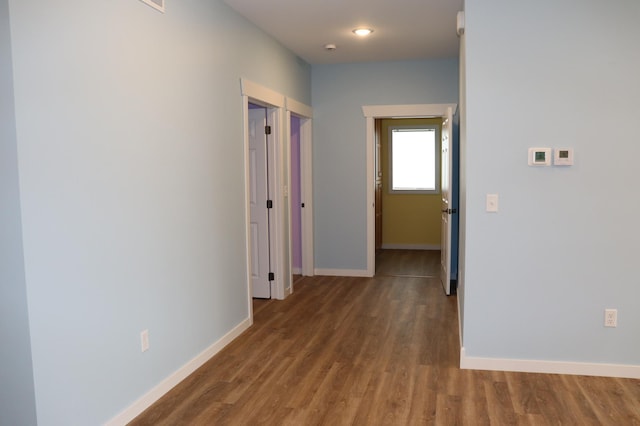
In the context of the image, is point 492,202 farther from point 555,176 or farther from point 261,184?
point 261,184

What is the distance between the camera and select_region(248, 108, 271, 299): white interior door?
17.2 ft

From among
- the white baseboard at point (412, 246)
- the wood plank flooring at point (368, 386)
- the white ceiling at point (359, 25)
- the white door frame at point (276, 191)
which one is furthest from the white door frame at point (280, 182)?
the white baseboard at point (412, 246)

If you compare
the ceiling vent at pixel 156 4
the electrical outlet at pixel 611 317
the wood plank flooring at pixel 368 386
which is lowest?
the wood plank flooring at pixel 368 386

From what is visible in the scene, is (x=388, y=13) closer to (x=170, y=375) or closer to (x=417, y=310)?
(x=417, y=310)

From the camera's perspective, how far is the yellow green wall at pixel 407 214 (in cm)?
883

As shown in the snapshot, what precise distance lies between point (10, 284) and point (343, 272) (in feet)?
15.7

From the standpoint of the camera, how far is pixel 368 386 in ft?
10.9

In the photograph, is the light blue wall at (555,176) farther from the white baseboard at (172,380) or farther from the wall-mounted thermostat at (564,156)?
the white baseboard at (172,380)

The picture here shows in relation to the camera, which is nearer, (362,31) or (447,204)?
(362,31)

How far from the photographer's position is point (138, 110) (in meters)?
2.92

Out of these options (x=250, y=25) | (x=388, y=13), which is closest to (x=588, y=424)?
(x=388, y=13)

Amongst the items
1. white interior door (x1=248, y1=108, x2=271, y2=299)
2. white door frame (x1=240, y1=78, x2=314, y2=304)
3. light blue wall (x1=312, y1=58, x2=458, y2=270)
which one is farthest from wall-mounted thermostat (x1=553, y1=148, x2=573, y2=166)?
light blue wall (x1=312, y1=58, x2=458, y2=270)

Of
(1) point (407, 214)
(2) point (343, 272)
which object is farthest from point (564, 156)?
(1) point (407, 214)

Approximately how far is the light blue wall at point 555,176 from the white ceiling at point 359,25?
0.96 m
